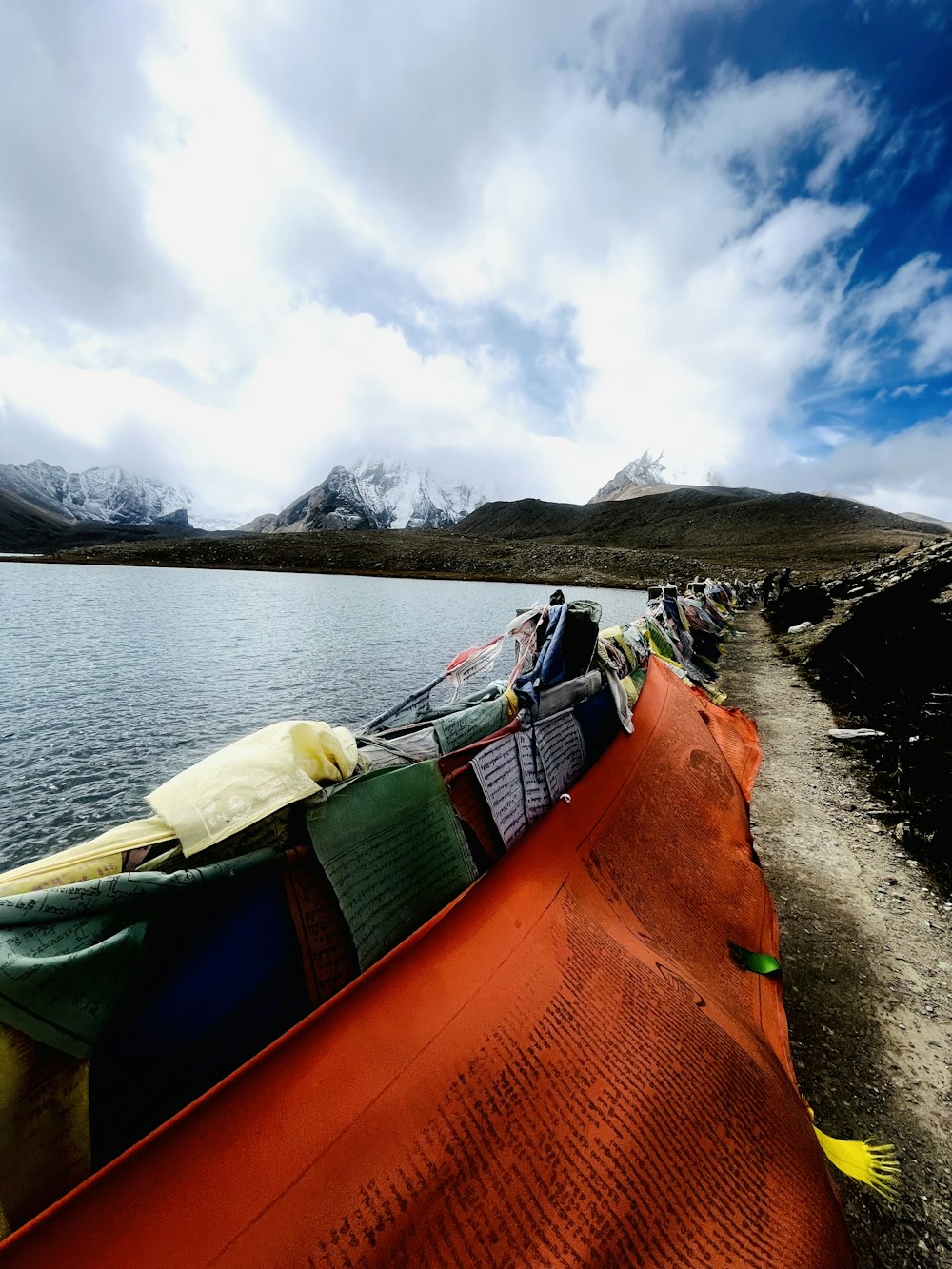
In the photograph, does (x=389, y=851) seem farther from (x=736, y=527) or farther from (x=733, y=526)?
(x=733, y=526)

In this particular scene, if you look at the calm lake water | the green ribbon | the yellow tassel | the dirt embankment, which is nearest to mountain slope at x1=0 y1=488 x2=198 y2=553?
the dirt embankment

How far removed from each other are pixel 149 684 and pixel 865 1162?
987 cm

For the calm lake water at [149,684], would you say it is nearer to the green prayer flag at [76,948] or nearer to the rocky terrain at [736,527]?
the green prayer flag at [76,948]

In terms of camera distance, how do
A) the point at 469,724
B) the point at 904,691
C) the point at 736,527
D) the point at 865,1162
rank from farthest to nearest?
the point at 736,527 < the point at 904,691 < the point at 469,724 < the point at 865,1162

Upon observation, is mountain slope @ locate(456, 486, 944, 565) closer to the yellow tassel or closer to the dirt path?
the dirt path

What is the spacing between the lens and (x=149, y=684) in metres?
8.69

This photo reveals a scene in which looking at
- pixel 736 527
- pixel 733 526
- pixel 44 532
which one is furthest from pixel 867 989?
pixel 44 532

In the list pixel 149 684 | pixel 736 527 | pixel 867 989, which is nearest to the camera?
pixel 867 989

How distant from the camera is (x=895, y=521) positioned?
9412 centimetres

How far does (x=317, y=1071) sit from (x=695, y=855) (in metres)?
2.56

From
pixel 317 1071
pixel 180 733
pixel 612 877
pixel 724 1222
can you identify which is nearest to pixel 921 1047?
pixel 612 877

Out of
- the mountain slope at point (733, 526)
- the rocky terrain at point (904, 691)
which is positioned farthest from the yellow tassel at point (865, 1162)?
the mountain slope at point (733, 526)

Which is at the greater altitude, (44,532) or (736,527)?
(44,532)

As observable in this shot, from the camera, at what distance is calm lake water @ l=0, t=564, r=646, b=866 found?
4895mm
